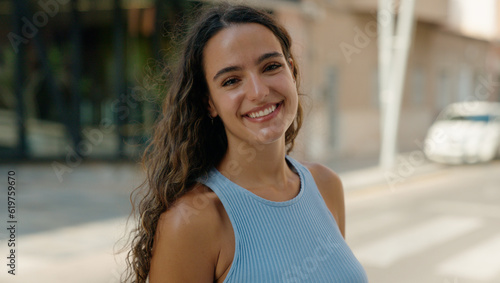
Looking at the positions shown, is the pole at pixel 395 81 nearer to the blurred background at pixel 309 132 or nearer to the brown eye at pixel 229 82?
the blurred background at pixel 309 132

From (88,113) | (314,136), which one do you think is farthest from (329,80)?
(88,113)

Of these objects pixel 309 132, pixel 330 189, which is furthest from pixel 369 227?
pixel 309 132

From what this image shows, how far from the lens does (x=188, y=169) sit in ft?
5.59

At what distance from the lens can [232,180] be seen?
67.4 inches

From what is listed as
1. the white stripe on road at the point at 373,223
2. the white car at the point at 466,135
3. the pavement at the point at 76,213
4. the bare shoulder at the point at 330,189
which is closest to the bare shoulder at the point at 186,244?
the bare shoulder at the point at 330,189

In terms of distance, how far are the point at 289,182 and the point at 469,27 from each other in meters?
24.3

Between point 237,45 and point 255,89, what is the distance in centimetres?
14

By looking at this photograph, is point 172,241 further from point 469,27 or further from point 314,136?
point 469,27

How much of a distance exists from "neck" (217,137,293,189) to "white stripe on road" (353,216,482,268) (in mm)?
4073

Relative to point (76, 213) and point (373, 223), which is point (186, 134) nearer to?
point (373, 223)

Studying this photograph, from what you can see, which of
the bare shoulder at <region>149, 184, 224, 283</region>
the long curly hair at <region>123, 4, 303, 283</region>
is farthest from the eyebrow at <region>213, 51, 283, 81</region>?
the bare shoulder at <region>149, 184, 224, 283</region>

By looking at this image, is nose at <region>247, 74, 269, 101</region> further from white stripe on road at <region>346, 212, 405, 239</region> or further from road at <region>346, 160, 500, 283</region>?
white stripe on road at <region>346, 212, 405, 239</region>

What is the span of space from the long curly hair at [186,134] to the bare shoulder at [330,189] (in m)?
0.40

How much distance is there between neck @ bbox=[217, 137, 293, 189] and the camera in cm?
174
